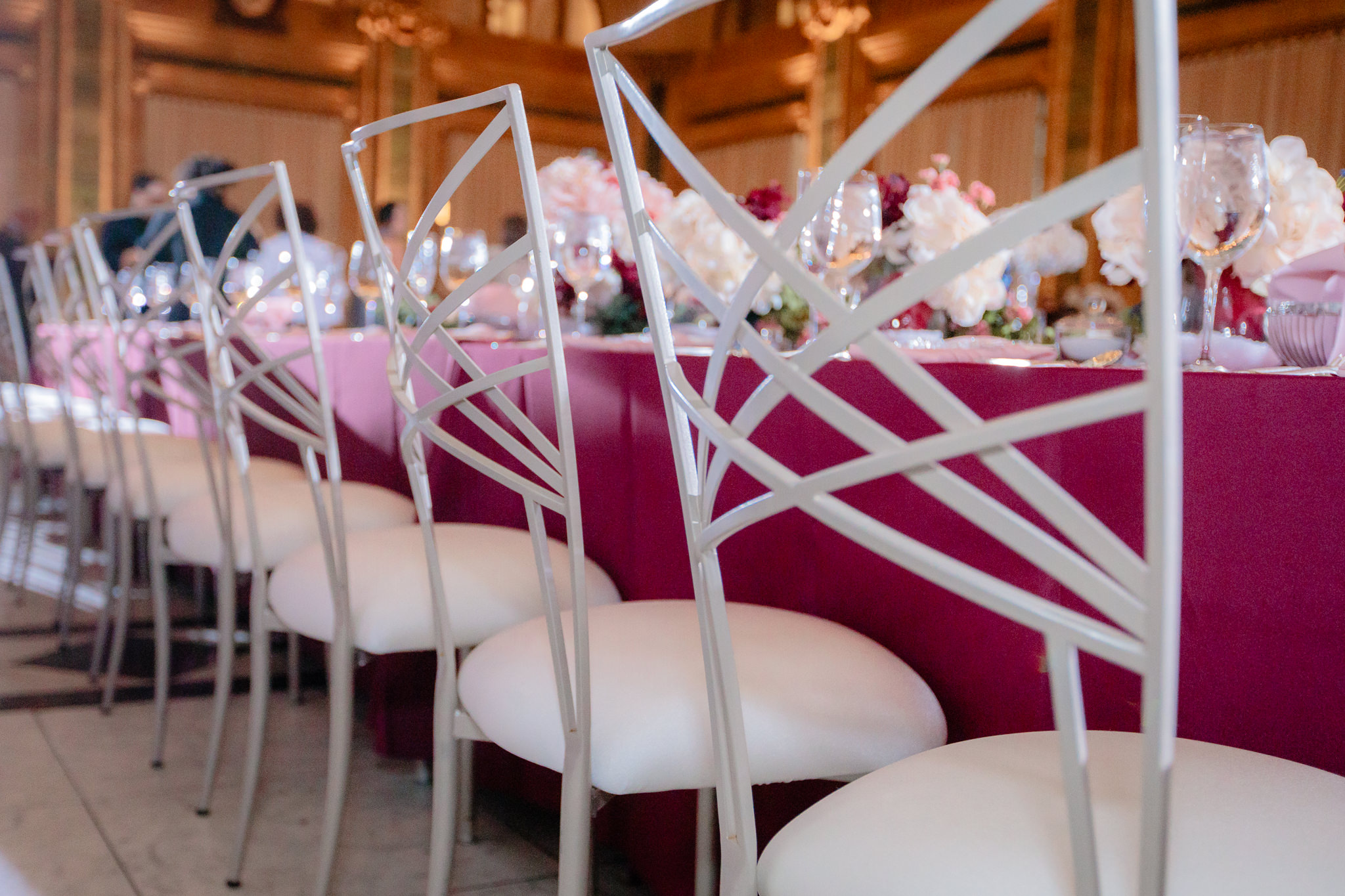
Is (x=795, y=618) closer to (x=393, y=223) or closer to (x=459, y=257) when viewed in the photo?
(x=459, y=257)

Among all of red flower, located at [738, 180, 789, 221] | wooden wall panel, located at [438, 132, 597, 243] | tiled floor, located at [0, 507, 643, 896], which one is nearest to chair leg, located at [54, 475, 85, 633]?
tiled floor, located at [0, 507, 643, 896]

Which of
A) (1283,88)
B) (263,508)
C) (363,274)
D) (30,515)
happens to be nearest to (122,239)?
(30,515)

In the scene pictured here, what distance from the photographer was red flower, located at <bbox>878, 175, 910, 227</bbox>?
69.2 inches

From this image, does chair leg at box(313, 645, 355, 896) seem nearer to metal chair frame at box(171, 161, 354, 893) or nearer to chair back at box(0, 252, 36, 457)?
metal chair frame at box(171, 161, 354, 893)

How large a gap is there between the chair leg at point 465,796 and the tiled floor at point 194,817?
0.09 ft

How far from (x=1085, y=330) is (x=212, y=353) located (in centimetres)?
125

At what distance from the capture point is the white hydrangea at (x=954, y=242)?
1.58 meters

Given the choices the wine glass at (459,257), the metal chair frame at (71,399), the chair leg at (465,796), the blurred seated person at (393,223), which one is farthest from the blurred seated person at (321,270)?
the chair leg at (465,796)

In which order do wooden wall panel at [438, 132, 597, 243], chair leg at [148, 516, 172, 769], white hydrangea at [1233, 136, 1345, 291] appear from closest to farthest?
white hydrangea at [1233, 136, 1345, 291] → chair leg at [148, 516, 172, 769] → wooden wall panel at [438, 132, 597, 243]

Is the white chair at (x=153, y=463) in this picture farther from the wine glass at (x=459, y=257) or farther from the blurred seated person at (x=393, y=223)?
the blurred seated person at (x=393, y=223)

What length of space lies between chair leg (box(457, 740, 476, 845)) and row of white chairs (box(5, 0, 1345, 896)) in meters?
0.31

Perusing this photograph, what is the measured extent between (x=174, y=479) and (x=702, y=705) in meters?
1.89

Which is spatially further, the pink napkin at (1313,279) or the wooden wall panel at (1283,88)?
the wooden wall panel at (1283,88)

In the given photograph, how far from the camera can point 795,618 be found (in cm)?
118
